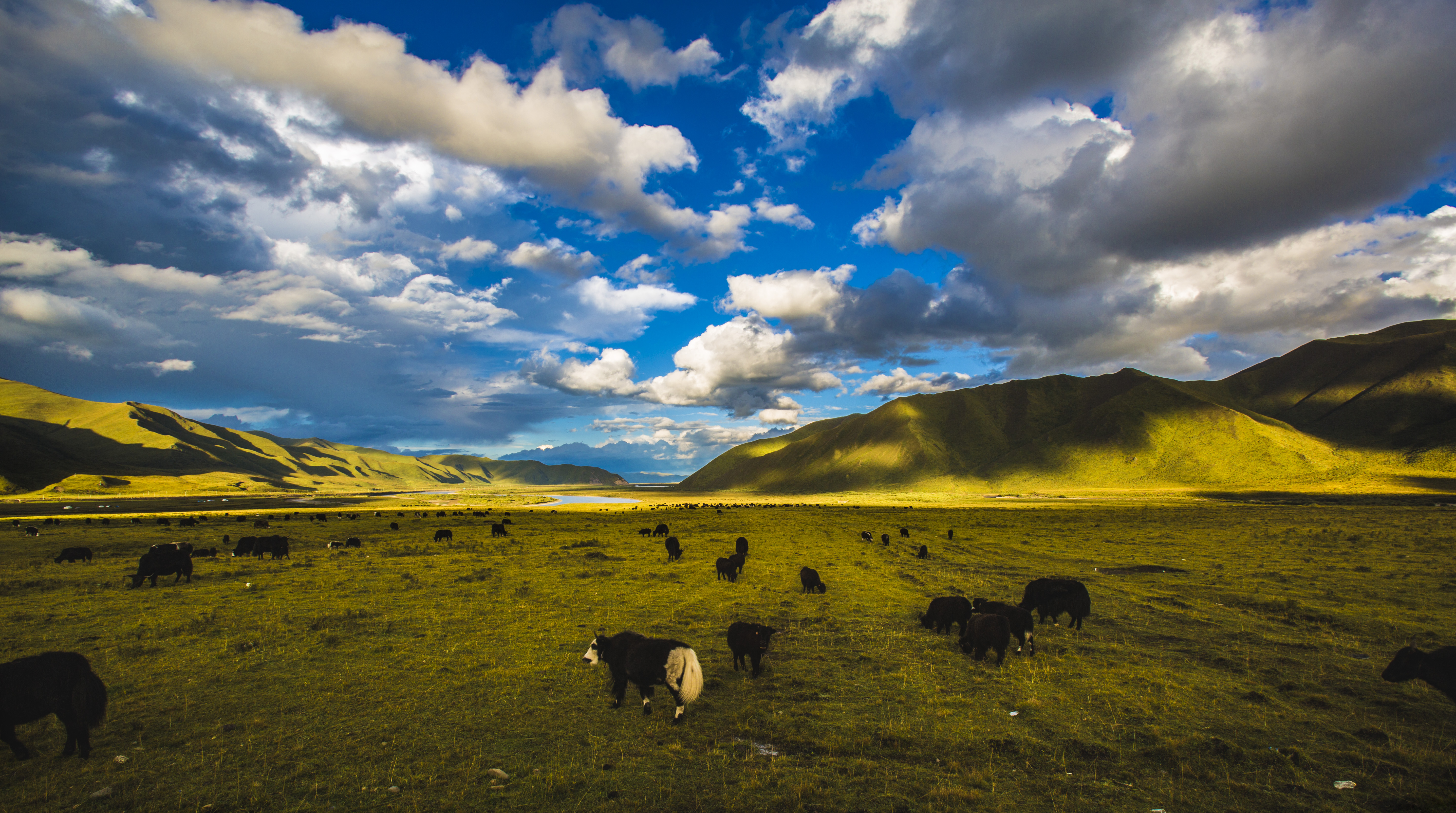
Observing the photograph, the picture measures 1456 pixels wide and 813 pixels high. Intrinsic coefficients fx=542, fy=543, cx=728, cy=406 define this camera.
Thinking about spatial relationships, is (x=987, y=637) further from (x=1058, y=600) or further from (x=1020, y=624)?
(x=1058, y=600)

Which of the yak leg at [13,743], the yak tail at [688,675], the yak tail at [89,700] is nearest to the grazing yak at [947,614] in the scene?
the yak tail at [688,675]

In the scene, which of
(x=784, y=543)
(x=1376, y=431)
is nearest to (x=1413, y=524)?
(x=784, y=543)

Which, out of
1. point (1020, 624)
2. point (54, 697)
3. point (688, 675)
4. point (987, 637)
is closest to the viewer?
point (54, 697)

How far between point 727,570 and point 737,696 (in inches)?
542

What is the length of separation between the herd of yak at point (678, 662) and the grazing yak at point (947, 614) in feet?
0.09

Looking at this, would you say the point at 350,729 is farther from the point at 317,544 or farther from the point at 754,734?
the point at 317,544

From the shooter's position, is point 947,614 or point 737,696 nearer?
point 737,696

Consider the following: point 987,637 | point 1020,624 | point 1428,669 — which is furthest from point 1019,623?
point 1428,669

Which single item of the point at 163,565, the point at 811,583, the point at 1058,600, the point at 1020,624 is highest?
the point at 163,565

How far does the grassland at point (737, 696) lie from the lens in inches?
305

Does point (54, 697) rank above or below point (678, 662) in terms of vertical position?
above

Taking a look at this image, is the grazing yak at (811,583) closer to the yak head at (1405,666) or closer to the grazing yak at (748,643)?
the grazing yak at (748,643)

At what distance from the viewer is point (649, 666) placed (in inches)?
414

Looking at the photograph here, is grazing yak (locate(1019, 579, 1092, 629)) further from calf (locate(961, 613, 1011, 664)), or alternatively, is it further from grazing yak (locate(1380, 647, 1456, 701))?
grazing yak (locate(1380, 647, 1456, 701))
